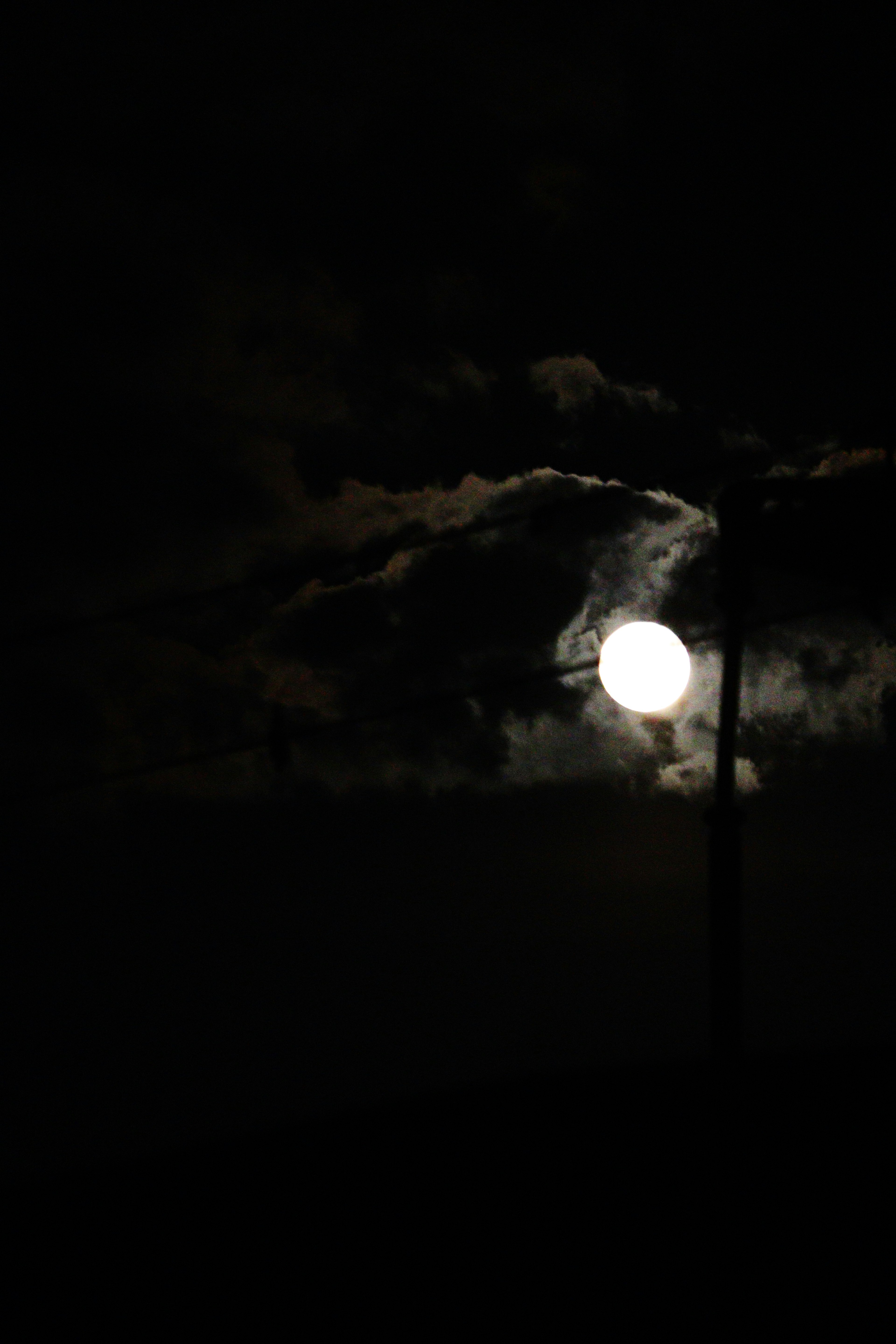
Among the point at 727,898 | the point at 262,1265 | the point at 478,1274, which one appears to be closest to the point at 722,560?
the point at 727,898

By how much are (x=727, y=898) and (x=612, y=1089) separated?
497 cm

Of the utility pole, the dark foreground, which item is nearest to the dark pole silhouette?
the utility pole

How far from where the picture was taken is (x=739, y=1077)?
10625 millimetres

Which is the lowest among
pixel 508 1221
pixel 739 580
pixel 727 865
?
pixel 508 1221

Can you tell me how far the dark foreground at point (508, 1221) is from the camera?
990 centimetres

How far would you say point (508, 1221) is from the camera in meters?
11.2

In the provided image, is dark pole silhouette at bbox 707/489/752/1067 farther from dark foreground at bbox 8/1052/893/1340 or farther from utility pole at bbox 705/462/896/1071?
dark foreground at bbox 8/1052/893/1340

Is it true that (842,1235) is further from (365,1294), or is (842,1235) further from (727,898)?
(365,1294)

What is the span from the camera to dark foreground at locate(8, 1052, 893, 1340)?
9898mm

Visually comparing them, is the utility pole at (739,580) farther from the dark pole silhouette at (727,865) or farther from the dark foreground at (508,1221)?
the dark foreground at (508,1221)

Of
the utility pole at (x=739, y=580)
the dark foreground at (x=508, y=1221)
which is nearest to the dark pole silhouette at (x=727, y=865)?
the utility pole at (x=739, y=580)

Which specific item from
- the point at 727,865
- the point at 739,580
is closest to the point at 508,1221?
the point at 727,865

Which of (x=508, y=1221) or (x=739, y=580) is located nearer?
(x=739, y=580)

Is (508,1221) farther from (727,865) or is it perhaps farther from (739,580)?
(739,580)
